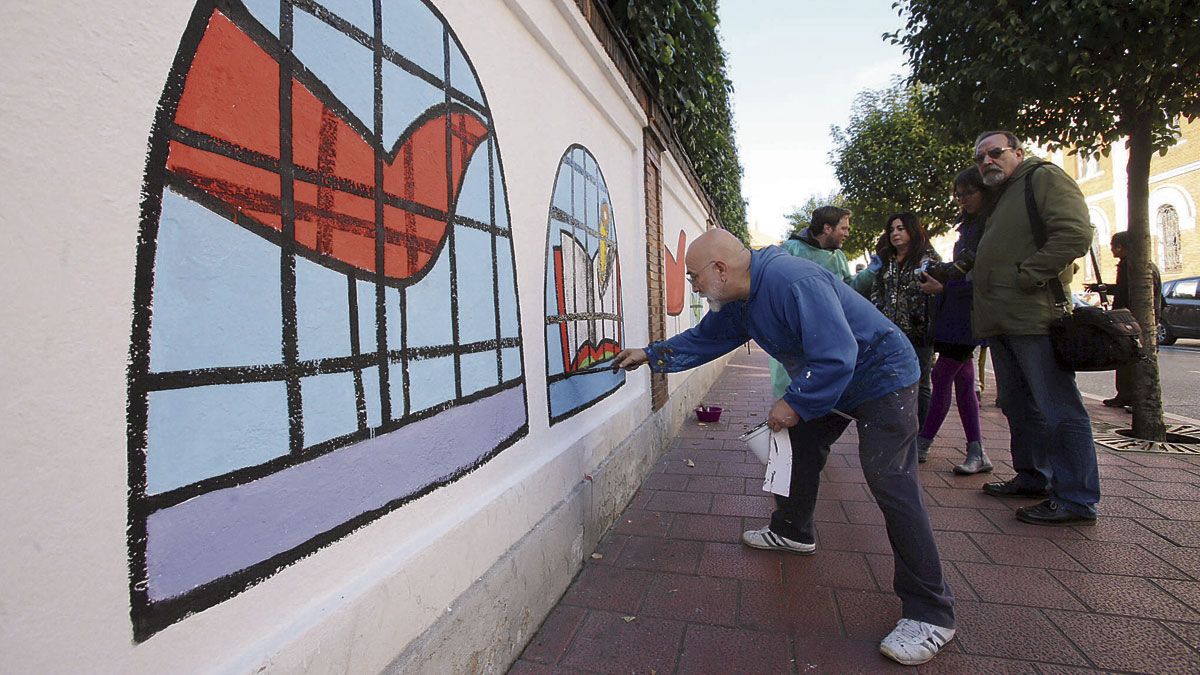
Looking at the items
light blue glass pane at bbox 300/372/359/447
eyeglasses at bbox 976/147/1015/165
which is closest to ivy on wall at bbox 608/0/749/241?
eyeglasses at bbox 976/147/1015/165

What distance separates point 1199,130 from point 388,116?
2513cm

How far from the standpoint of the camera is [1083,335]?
3.00 metres

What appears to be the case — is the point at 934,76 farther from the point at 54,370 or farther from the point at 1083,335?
the point at 54,370

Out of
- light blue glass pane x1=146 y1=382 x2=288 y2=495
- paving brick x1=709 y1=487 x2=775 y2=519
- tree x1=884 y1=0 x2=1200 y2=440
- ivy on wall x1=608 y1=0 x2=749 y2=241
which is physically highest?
ivy on wall x1=608 y1=0 x2=749 y2=241

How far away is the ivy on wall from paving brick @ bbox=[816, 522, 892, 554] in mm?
3809

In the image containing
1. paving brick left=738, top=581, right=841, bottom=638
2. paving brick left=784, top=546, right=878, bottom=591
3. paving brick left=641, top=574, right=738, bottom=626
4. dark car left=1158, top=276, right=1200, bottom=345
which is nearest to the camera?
paving brick left=738, top=581, right=841, bottom=638

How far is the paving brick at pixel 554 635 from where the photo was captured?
2232 millimetres

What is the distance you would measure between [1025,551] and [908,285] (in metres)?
1.95

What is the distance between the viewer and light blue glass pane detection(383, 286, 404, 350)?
165cm

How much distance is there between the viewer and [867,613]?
2434 millimetres

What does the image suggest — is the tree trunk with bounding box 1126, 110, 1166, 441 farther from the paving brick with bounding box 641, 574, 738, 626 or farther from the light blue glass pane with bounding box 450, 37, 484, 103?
the light blue glass pane with bounding box 450, 37, 484, 103

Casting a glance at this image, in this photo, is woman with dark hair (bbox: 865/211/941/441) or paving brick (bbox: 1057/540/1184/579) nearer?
paving brick (bbox: 1057/540/1184/579)

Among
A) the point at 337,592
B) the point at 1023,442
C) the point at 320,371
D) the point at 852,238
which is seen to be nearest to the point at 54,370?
the point at 320,371

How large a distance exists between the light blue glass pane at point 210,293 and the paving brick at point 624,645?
1.62 metres
